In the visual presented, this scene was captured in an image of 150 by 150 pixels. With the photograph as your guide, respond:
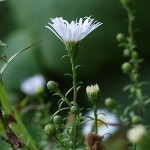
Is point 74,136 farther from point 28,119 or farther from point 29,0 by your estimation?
point 29,0

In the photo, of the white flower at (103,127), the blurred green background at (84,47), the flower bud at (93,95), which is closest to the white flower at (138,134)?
the flower bud at (93,95)

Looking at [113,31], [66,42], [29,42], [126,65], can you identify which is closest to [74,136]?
[66,42]

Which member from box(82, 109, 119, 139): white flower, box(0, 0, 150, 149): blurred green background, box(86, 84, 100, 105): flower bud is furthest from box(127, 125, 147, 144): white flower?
box(0, 0, 150, 149): blurred green background

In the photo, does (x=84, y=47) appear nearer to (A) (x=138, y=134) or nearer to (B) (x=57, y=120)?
(B) (x=57, y=120)

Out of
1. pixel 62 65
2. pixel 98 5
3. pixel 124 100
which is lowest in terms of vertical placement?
pixel 124 100

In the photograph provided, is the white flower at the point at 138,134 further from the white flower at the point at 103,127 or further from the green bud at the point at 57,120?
the white flower at the point at 103,127

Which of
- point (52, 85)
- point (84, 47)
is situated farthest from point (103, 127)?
point (84, 47)

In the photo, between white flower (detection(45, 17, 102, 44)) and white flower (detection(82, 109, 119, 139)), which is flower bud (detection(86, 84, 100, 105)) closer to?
white flower (detection(45, 17, 102, 44))

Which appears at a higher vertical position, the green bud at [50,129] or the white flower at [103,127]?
the green bud at [50,129]
